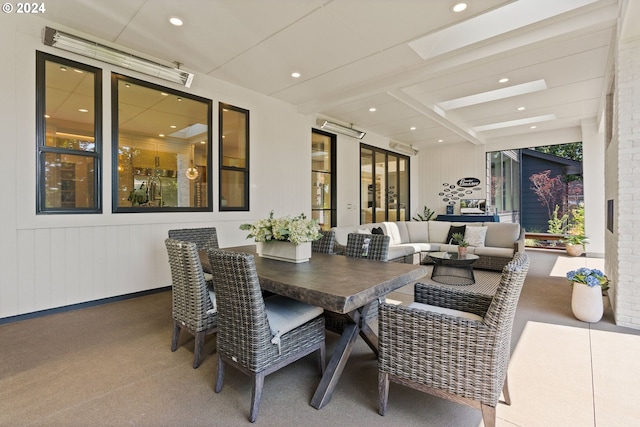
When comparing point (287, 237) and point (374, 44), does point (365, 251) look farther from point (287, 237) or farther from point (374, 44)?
point (374, 44)

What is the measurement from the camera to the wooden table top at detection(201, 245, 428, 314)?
1.61m

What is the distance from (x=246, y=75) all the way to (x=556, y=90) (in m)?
5.14

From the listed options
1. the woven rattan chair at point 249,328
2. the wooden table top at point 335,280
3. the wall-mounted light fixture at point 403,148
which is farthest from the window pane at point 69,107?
the wall-mounted light fixture at point 403,148

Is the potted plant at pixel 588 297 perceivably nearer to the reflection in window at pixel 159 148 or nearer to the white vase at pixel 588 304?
the white vase at pixel 588 304

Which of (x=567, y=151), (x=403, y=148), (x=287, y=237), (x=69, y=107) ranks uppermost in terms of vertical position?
(x=403, y=148)

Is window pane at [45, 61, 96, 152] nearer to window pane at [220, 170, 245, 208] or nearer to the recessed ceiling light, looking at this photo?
window pane at [220, 170, 245, 208]

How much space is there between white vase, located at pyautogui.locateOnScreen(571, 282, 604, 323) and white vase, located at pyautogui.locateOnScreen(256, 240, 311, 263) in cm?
291

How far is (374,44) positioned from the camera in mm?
3686

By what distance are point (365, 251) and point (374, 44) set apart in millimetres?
2500

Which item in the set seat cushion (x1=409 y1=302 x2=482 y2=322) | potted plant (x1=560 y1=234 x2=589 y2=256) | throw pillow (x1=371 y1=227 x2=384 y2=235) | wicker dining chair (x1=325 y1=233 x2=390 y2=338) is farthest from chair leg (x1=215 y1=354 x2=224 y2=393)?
potted plant (x1=560 y1=234 x2=589 y2=256)

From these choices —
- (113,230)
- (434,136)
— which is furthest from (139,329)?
(434,136)

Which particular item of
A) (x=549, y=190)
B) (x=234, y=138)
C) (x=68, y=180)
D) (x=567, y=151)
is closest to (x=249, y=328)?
(x=68, y=180)

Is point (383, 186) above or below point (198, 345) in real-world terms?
above

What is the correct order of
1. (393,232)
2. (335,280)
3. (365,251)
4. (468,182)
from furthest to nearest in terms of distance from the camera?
(468,182) → (393,232) → (365,251) → (335,280)
